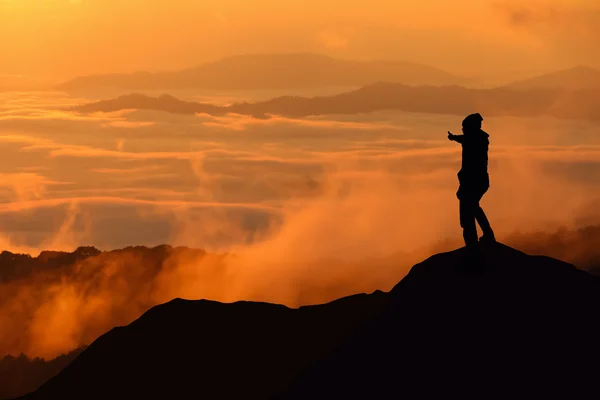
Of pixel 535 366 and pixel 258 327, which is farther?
pixel 258 327

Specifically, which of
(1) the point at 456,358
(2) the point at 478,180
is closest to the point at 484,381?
(1) the point at 456,358

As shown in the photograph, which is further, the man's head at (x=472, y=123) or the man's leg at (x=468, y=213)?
the man's leg at (x=468, y=213)

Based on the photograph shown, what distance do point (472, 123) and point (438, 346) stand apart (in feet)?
22.4

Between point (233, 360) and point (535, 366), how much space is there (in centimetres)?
1482

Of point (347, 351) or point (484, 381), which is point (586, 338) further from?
point (347, 351)

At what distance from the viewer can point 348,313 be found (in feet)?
146

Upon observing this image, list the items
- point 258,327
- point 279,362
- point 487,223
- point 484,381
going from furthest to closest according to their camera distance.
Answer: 1. point 258,327
2. point 279,362
3. point 487,223
4. point 484,381

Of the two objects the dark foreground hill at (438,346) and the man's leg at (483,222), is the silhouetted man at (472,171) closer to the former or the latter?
the man's leg at (483,222)

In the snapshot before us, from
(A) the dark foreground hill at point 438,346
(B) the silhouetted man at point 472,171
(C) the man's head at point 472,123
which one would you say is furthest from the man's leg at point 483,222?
(C) the man's head at point 472,123

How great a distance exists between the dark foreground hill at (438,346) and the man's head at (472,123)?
4.65 metres

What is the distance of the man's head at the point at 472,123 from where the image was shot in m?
34.5

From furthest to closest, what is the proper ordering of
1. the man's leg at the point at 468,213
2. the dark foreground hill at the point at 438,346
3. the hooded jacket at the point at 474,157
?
the man's leg at the point at 468,213, the hooded jacket at the point at 474,157, the dark foreground hill at the point at 438,346

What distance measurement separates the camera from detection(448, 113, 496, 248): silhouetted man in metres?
34.5

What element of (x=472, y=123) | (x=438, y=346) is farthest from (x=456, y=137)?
(x=438, y=346)
